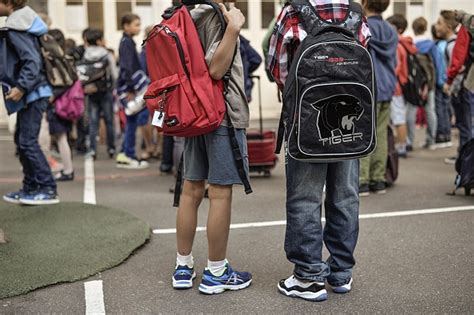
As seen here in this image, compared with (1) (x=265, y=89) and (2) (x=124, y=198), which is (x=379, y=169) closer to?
(2) (x=124, y=198)

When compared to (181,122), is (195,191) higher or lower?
→ lower

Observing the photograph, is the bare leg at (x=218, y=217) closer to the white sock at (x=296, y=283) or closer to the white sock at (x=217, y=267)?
the white sock at (x=217, y=267)

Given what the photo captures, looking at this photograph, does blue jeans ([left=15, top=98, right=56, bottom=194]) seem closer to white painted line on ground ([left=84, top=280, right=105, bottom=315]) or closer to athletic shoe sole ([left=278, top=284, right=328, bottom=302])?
white painted line on ground ([left=84, top=280, right=105, bottom=315])

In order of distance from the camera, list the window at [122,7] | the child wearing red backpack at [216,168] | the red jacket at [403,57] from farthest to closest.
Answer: the window at [122,7]
the red jacket at [403,57]
the child wearing red backpack at [216,168]

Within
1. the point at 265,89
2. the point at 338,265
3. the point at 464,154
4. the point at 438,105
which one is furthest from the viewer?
the point at 265,89

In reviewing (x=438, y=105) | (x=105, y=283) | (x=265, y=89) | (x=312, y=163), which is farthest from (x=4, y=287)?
(x=265, y=89)

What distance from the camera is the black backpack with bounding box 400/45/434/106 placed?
9562 mm

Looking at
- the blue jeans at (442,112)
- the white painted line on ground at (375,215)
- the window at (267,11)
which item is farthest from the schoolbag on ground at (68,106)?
the window at (267,11)

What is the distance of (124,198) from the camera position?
7035 millimetres

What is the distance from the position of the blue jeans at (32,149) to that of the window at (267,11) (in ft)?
38.7

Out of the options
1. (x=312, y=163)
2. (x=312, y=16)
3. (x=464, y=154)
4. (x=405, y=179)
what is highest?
(x=312, y=16)

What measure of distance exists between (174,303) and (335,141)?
1.27 meters

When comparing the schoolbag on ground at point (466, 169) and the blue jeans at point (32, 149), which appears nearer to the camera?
the blue jeans at point (32, 149)

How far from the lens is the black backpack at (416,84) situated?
9562mm
